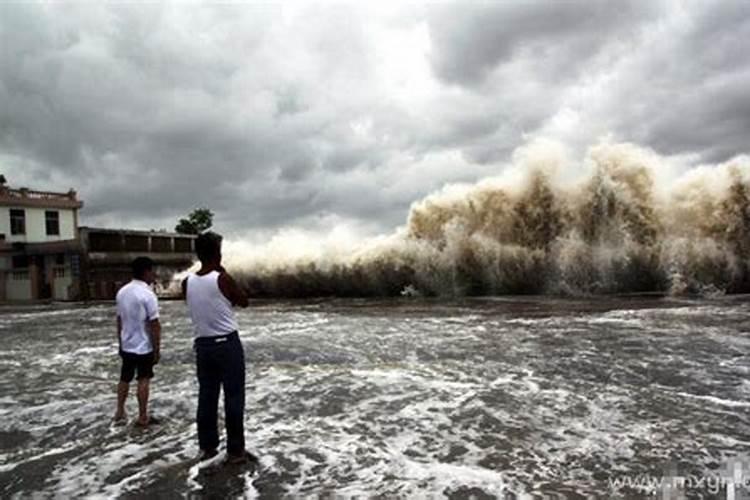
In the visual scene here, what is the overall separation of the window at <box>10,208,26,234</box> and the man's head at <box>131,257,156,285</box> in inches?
1580

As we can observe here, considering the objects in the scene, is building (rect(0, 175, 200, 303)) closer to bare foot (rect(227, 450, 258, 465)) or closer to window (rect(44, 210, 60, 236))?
window (rect(44, 210, 60, 236))

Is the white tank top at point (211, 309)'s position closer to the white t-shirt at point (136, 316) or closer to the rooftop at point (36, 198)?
the white t-shirt at point (136, 316)

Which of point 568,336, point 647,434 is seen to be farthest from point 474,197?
point 647,434

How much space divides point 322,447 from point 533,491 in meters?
1.65

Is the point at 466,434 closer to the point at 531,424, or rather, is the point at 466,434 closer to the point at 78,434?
the point at 531,424

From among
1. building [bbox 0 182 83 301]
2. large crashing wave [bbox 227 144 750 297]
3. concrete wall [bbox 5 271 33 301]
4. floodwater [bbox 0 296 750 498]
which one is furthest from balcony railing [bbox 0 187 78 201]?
floodwater [bbox 0 296 750 498]

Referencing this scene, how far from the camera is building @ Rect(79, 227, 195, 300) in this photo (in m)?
33.1

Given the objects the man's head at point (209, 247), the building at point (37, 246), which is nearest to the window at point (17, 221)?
the building at point (37, 246)

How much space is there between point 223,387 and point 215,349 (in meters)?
0.28

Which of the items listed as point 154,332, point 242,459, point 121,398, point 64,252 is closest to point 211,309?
point 242,459

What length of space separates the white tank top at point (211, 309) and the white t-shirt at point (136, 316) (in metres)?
1.27

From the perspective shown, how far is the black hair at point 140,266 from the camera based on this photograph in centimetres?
541

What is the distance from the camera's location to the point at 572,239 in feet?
61.3

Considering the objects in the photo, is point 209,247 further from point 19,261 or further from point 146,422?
point 19,261
